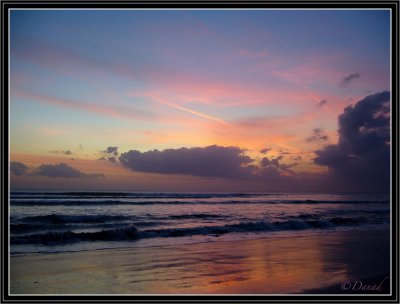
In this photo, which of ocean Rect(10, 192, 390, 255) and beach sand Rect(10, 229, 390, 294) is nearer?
beach sand Rect(10, 229, 390, 294)

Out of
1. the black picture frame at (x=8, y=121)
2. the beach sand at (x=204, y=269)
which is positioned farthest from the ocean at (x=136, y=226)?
the black picture frame at (x=8, y=121)

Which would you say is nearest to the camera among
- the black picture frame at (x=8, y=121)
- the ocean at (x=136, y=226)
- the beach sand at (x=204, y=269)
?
the black picture frame at (x=8, y=121)

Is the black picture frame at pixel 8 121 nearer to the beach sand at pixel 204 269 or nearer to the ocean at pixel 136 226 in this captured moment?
the beach sand at pixel 204 269

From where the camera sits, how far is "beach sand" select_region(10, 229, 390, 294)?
5.20 m

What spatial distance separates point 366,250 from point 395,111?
12.6ft

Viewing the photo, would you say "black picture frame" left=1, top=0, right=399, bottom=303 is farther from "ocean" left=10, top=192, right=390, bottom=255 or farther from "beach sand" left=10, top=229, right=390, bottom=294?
"ocean" left=10, top=192, right=390, bottom=255

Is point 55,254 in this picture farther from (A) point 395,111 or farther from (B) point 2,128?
(A) point 395,111

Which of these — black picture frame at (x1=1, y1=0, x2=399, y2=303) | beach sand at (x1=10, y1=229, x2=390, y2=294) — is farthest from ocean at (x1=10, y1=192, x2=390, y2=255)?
black picture frame at (x1=1, y1=0, x2=399, y2=303)

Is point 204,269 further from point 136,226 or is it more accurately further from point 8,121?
point 136,226

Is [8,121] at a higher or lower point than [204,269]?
higher

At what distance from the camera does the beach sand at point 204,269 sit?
17.1 feet

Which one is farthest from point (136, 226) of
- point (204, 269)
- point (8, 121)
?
point (8, 121)

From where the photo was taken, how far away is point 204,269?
6.02 metres

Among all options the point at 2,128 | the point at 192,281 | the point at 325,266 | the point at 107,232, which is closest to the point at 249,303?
the point at 192,281
